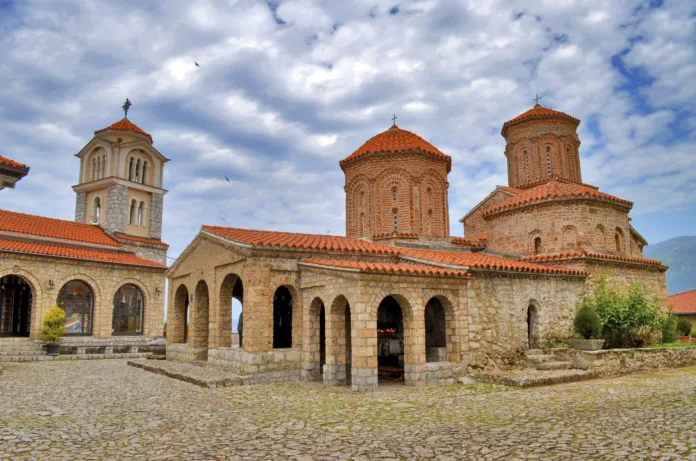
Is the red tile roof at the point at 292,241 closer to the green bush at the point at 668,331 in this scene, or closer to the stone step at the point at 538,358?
the stone step at the point at 538,358

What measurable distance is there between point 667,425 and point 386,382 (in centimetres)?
643

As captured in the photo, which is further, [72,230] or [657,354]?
[72,230]

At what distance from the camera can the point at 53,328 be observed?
19172 millimetres

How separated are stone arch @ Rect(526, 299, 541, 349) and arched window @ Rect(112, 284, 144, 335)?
18.0m

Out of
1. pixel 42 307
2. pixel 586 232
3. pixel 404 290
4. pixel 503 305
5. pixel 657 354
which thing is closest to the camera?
pixel 404 290

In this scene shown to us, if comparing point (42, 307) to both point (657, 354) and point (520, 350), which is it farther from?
point (657, 354)

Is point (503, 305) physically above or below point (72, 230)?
below

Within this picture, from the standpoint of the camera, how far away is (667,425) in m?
7.07

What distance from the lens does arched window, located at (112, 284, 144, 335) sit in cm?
2323

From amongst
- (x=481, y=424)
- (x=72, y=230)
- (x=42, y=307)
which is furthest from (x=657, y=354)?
(x=72, y=230)

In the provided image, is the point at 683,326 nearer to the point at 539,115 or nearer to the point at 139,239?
the point at 539,115

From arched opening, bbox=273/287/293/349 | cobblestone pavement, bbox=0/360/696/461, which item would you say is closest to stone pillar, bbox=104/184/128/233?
arched opening, bbox=273/287/293/349

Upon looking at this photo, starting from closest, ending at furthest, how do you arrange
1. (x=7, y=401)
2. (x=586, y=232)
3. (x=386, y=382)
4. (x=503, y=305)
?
(x=7, y=401), (x=386, y=382), (x=503, y=305), (x=586, y=232)

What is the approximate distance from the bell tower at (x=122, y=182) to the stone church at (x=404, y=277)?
37.1ft
